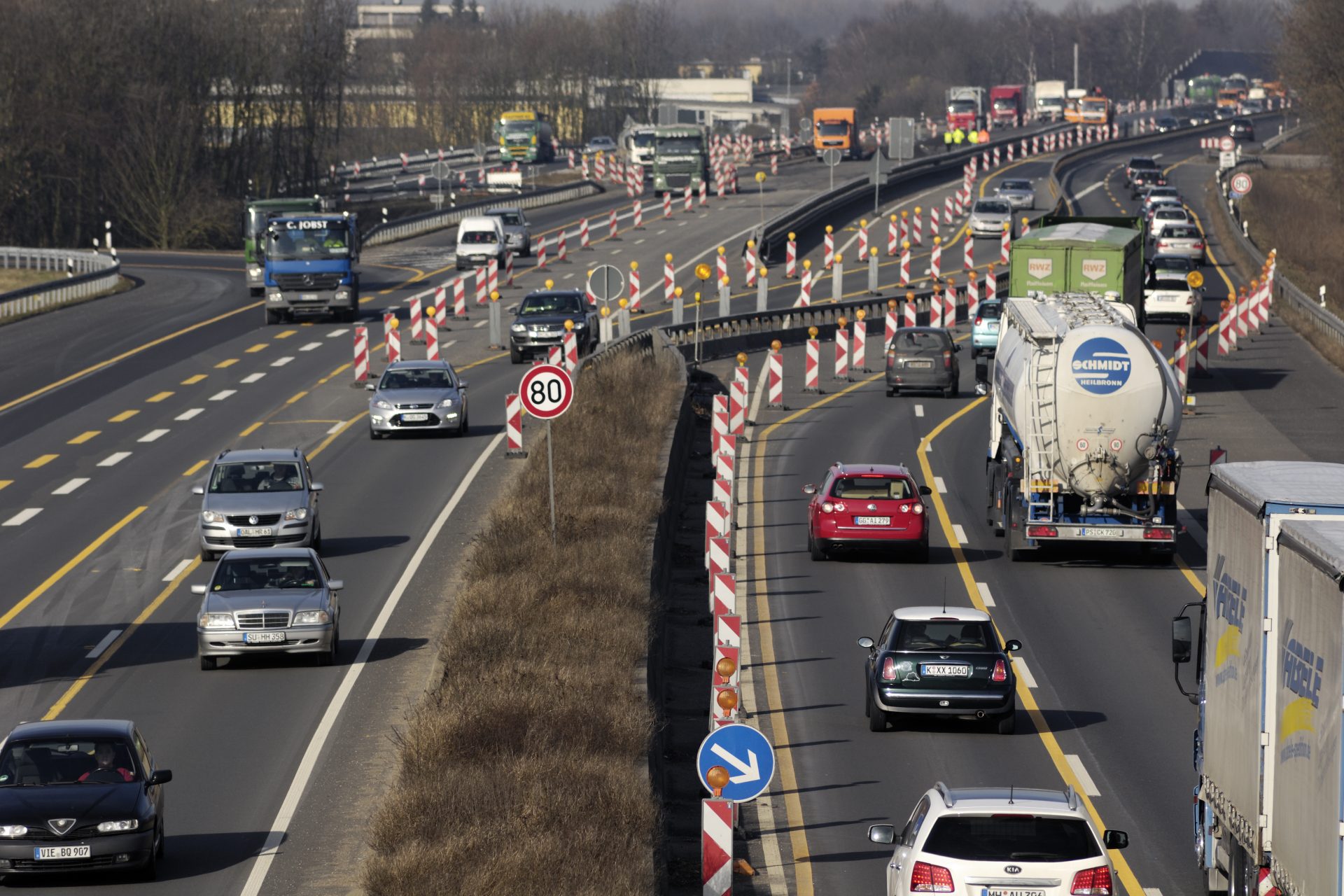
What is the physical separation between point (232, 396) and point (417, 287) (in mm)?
19928

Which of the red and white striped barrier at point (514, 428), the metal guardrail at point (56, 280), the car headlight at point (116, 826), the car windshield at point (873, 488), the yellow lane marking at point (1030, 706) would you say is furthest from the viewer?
the metal guardrail at point (56, 280)

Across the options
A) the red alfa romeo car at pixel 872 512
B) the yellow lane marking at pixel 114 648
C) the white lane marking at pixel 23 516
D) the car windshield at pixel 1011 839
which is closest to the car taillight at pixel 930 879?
the car windshield at pixel 1011 839

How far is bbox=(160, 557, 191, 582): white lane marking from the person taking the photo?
93.4ft

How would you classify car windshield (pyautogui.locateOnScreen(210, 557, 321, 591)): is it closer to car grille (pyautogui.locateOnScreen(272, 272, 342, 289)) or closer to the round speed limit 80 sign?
the round speed limit 80 sign

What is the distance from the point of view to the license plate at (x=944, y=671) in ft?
68.7

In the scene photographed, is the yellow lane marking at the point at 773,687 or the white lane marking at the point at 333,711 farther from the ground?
the white lane marking at the point at 333,711

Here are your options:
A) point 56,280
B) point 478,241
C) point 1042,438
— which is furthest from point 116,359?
point 1042,438

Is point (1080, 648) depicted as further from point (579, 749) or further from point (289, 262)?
point (289, 262)

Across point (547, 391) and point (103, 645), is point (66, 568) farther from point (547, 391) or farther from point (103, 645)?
point (547, 391)

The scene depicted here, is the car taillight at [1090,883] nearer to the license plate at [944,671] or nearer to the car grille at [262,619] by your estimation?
the license plate at [944,671]

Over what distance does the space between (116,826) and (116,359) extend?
1427 inches

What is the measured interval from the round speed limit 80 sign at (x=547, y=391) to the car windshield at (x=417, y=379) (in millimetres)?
12223

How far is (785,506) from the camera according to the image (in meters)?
34.7

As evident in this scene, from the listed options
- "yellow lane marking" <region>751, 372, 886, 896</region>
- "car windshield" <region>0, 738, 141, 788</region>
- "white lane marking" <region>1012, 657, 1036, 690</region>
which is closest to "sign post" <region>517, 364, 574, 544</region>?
"yellow lane marking" <region>751, 372, 886, 896</region>
